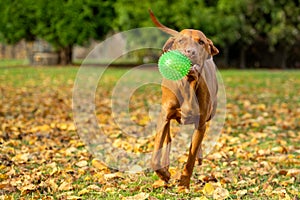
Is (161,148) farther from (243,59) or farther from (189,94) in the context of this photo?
(243,59)

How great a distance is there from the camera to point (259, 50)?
26.0 meters

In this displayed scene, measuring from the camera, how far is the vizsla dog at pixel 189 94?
11.5 ft

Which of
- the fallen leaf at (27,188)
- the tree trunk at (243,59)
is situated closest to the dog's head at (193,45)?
the fallen leaf at (27,188)

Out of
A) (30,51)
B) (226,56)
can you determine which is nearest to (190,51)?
(226,56)

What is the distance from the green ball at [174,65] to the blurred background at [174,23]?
1944 centimetres

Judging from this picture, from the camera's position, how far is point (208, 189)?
3.93 meters

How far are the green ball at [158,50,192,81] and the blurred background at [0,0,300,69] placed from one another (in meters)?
19.4

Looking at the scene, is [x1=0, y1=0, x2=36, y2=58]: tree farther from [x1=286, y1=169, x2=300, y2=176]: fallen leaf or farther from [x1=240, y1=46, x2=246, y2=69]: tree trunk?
[x1=286, y1=169, x2=300, y2=176]: fallen leaf

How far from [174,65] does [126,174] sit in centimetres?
153

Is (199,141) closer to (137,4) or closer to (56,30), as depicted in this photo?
(137,4)

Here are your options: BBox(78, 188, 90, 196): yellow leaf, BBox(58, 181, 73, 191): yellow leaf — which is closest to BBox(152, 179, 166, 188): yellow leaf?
BBox(78, 188, 90, 196): yellow leaf

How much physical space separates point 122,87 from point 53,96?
10.3 ft

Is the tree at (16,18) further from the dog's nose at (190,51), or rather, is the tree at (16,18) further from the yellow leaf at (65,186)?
the dog's nose at (190,51)

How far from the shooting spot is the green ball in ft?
11.3
